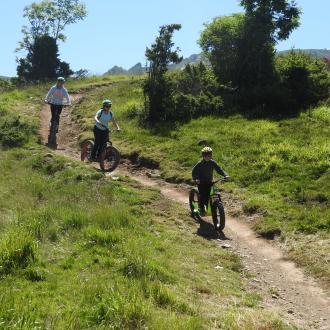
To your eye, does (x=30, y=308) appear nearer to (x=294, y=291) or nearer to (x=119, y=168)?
(x=294, y=291)

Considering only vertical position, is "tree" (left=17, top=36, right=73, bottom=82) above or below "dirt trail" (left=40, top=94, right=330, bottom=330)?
above

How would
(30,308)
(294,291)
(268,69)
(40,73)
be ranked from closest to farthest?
(30,308)
(294,291)
(268,69)
(40,73)

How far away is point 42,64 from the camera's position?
59.2 meters

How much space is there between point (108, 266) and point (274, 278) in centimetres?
347

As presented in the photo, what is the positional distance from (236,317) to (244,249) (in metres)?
4.30

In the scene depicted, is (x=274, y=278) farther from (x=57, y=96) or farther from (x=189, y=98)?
(x=189, y=98)

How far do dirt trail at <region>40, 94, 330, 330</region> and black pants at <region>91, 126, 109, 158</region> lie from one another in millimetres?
3026

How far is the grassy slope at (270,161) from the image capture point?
11.5m

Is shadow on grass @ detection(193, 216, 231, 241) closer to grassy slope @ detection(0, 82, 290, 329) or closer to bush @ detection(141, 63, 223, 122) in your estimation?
grassy slope @ detection(0, 82, 290, 329)

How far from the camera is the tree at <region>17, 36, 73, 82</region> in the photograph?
5931 cm

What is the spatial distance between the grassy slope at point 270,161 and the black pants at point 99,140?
2.26 metres

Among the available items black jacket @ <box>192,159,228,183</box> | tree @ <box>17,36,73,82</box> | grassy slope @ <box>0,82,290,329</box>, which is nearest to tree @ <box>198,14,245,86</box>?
black jacket @ <box>192,159,228,183</box>

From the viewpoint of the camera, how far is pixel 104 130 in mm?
16219

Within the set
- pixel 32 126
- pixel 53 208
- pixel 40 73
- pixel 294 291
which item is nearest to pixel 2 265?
pixel 53 208
